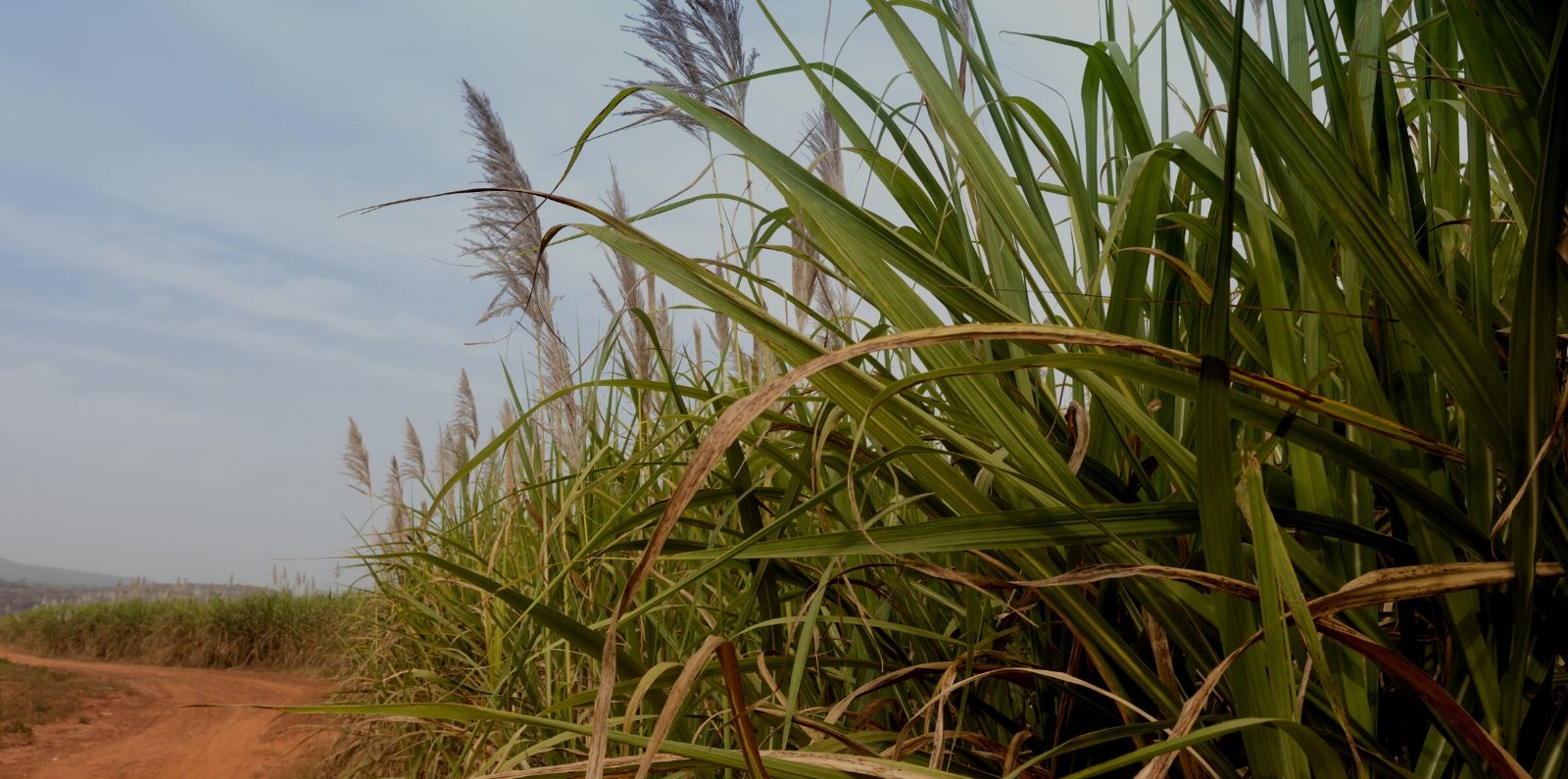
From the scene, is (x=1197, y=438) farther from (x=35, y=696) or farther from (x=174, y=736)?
(x=35, y=696)

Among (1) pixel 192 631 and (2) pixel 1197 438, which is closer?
(2) pixel 1197 438

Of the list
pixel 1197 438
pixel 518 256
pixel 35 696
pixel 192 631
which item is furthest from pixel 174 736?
pixel 1197 438

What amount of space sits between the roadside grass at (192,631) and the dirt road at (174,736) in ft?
3.14

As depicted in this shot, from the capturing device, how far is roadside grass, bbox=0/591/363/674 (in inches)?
453

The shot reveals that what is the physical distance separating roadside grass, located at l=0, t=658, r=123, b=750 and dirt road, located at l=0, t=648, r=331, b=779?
135 mm

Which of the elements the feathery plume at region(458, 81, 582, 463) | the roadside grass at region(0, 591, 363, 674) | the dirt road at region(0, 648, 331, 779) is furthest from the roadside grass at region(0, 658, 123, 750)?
the feathery plume at region(458, 81, 582, 463)

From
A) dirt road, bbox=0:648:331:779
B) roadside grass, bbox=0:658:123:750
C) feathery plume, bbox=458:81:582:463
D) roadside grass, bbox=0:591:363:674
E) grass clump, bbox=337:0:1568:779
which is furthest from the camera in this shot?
roadside grass, bbox=0:591:363:674

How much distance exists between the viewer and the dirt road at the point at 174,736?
6.28m

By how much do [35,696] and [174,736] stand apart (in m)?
2.10

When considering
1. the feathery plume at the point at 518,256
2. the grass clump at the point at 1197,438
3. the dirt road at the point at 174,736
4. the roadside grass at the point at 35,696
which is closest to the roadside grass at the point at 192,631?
the dirt road at the point at 174,736

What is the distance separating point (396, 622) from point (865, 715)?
361 centimetres

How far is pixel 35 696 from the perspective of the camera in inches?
348

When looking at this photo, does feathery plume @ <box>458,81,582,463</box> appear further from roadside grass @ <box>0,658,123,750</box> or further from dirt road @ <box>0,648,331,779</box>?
roadside grass @ <box>0,658,123,750</box>

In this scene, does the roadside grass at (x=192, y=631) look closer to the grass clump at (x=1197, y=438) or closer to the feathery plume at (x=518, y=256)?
the feathery plume at (x=518, y=256)
